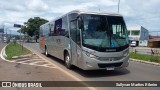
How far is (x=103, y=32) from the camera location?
37.4 ft

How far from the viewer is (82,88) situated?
28.8 feet

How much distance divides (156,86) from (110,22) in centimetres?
382

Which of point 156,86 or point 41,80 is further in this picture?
point 41,80

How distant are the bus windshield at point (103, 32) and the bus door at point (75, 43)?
56cm

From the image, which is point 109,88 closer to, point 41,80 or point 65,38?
point 41,80

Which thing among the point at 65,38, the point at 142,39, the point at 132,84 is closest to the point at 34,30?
the point at 142,39

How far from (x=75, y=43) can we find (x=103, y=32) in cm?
156

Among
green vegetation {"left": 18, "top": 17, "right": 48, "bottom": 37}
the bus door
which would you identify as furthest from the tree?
the bus door

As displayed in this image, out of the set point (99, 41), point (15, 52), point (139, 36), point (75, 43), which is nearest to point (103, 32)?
point (99, 41)

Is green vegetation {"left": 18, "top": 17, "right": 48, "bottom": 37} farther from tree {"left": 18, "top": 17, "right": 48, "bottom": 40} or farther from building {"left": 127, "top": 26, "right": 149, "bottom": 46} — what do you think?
building {"left": 127, "top": 26, "right": 149, "bottom": 46}

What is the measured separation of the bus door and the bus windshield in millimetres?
560

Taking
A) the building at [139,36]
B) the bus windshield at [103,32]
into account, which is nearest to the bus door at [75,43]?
the bus windshield at [103,32]

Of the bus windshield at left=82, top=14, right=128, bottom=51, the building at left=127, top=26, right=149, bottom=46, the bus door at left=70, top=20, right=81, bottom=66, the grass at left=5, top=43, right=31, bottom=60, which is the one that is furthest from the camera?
the building at left=127, top=26, right=149, bottom=46

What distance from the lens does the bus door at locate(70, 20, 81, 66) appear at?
1168 centimetres
